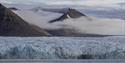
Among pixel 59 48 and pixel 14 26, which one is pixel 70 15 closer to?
pixel 59 48

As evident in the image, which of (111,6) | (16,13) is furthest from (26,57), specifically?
(111,6)

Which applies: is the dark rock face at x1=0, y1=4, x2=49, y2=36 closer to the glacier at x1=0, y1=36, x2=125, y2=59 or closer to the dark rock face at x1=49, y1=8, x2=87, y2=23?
the glacier at x1=0, y1=36, x2=125, y2=59

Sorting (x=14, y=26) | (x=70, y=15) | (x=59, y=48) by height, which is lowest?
(x=59, y=48)

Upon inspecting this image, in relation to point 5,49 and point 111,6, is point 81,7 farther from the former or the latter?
point 5,49

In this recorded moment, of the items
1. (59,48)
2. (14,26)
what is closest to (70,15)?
(59,48)

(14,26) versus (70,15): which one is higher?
(70,15)

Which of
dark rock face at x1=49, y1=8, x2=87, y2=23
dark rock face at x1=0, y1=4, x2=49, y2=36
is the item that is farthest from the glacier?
dark rock face at x1=49, y1=8, x2=87, y2=23

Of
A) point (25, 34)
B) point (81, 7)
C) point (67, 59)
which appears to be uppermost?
point (81, 7)
